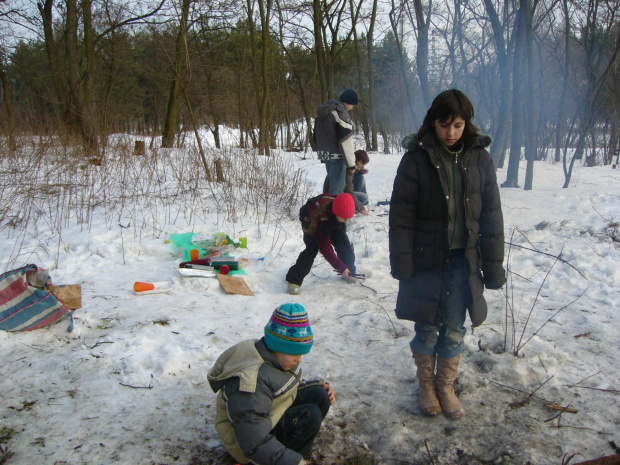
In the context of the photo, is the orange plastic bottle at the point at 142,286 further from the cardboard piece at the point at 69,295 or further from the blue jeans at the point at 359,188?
the blue jeans at the point at 359,188

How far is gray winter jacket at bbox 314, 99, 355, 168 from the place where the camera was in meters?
6.25

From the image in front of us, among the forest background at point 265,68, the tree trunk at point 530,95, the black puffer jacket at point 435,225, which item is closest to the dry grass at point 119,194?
the forest background at point 265,68

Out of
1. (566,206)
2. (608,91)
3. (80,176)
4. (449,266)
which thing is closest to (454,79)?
(608,91)

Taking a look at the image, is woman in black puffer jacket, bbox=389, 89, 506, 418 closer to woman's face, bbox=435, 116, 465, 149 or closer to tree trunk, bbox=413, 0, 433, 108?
woman's face, bbox=435, 116, 465, 149

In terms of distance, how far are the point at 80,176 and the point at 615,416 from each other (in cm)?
786

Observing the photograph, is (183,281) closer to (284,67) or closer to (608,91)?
(608,91)

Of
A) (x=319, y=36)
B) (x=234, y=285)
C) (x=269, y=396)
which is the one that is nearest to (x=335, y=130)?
(x=234, y=285)

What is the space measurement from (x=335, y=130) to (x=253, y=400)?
501 cm

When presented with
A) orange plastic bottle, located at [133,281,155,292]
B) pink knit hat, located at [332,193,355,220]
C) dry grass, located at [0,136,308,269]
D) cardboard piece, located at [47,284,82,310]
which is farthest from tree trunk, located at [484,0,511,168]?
cardboard piece, located at [47,284,82,310]

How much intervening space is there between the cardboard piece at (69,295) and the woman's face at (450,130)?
9.27 ft

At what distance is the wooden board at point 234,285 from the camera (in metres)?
4.16

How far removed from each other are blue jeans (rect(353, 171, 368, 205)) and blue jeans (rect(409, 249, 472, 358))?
209 inches

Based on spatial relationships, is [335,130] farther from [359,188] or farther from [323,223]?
[323,223]

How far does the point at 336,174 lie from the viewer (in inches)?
264
